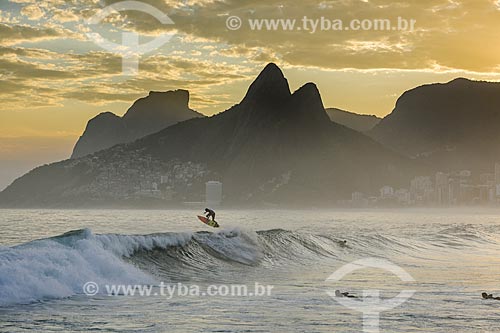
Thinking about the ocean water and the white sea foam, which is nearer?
the ocean water

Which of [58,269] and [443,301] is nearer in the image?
[443,301]

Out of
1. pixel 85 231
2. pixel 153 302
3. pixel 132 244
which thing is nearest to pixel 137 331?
pixel 153 302

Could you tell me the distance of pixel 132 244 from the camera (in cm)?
3581

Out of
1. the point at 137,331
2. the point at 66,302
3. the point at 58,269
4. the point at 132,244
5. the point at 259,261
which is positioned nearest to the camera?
the point at 137,331

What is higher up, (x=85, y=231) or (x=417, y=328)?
(x=85, y=231)

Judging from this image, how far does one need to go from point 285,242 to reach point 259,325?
32.3 meters

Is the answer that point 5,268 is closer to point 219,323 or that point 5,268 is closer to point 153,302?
point 153,302

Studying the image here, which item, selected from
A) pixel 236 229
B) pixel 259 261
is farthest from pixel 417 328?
pixel 236 229

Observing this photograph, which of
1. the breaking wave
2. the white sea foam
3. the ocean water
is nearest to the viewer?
the ocean water

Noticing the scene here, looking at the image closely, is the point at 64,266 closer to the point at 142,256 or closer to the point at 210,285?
the point at 210,285

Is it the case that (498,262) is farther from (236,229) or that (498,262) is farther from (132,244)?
(132,244)

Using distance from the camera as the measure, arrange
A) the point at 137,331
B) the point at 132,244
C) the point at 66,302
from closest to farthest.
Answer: the point at 137,331 < the point at 66,302 < the point at 132,244

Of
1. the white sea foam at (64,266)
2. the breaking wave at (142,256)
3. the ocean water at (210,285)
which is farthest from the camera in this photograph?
the breaking wave at (142,256)

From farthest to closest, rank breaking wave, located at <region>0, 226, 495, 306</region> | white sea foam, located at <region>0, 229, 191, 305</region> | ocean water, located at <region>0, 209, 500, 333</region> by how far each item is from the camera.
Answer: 1. breaking wave, located at <region>0, 226, 495, 306</region>
2. white sea foam, located at <region>0, 229, 191, 305</region>
3. ocean water, located at <region>0, 209, 500, 333</region>
